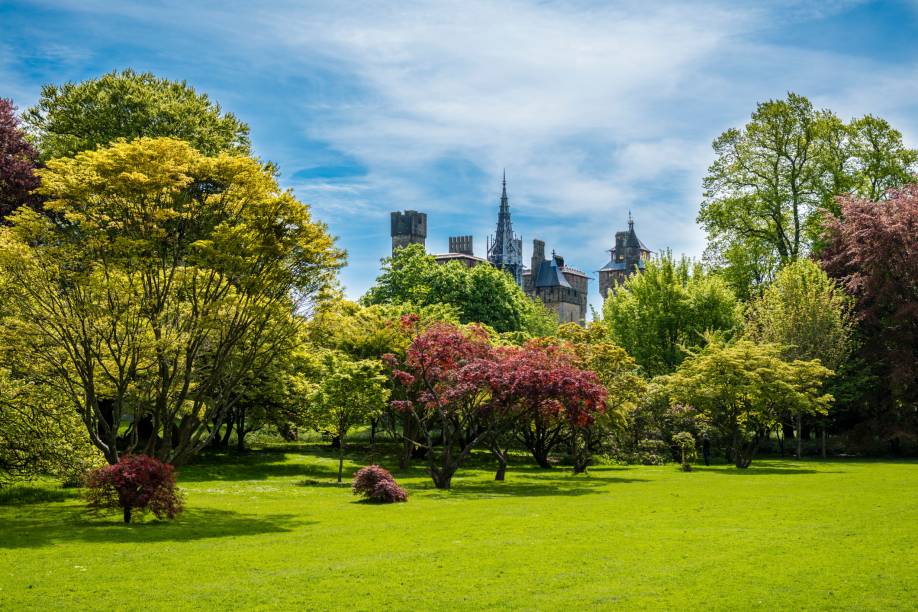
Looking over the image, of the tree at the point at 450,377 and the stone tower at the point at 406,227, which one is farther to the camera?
the stone tower at the point at 406,227

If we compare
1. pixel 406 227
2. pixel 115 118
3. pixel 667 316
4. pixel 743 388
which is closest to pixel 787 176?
pixel 667 316

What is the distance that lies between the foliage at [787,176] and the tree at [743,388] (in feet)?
69.3

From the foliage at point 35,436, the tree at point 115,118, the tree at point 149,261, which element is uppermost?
the tree at point 115,118

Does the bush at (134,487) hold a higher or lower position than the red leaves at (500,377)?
lower

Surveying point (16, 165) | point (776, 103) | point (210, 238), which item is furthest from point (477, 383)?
point (776, 103)

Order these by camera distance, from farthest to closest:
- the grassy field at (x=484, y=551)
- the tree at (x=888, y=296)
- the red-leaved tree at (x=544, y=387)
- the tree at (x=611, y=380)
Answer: the tree at (x=888, y=296) → the tree at (x=611, y=380) → the red-leaved tree at (x=544, y=387) → the grassy field at (x=484, y=551)

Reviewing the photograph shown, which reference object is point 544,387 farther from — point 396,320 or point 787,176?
point 787,176

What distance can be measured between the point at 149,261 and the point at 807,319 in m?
41.4

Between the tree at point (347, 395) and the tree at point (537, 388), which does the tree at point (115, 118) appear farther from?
the tree at point (537, 388)

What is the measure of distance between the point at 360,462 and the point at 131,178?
28155 millimetres

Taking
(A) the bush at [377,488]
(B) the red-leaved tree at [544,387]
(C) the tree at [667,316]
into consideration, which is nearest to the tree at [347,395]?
(B) the red-leaved tree at [544,387]

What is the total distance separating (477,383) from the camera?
33500 mm

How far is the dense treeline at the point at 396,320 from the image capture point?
25.2m

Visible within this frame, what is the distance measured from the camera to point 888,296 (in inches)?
2137
